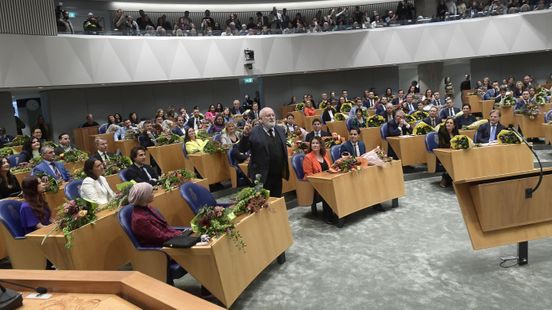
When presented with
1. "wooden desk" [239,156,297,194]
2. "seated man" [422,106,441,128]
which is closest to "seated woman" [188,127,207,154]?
"wooden desk" [239,156,297,194]

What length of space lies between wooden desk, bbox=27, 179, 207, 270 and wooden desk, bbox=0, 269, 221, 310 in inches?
75.2

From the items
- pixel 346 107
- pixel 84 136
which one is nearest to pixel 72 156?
pixel 84 136

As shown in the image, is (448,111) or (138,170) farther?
(448,111)

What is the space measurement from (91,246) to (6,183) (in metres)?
2.55

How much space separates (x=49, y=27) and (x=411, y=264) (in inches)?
440

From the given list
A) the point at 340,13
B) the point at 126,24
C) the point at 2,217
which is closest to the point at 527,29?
the point at 340,13

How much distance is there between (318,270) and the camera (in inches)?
181

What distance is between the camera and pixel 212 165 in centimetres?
786

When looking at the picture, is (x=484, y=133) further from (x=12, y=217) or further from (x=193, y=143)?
(x=12, y=217)

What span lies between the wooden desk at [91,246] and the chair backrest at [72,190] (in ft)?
3.92

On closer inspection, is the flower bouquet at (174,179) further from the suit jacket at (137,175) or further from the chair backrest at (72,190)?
the chair backrest at (72,190)

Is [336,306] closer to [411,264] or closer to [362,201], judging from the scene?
[411,264]

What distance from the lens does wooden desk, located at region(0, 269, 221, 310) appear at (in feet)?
6.06

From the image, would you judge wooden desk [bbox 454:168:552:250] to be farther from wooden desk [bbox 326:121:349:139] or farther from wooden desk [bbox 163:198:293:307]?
wooden desk [bbox 326:121:349:139]
